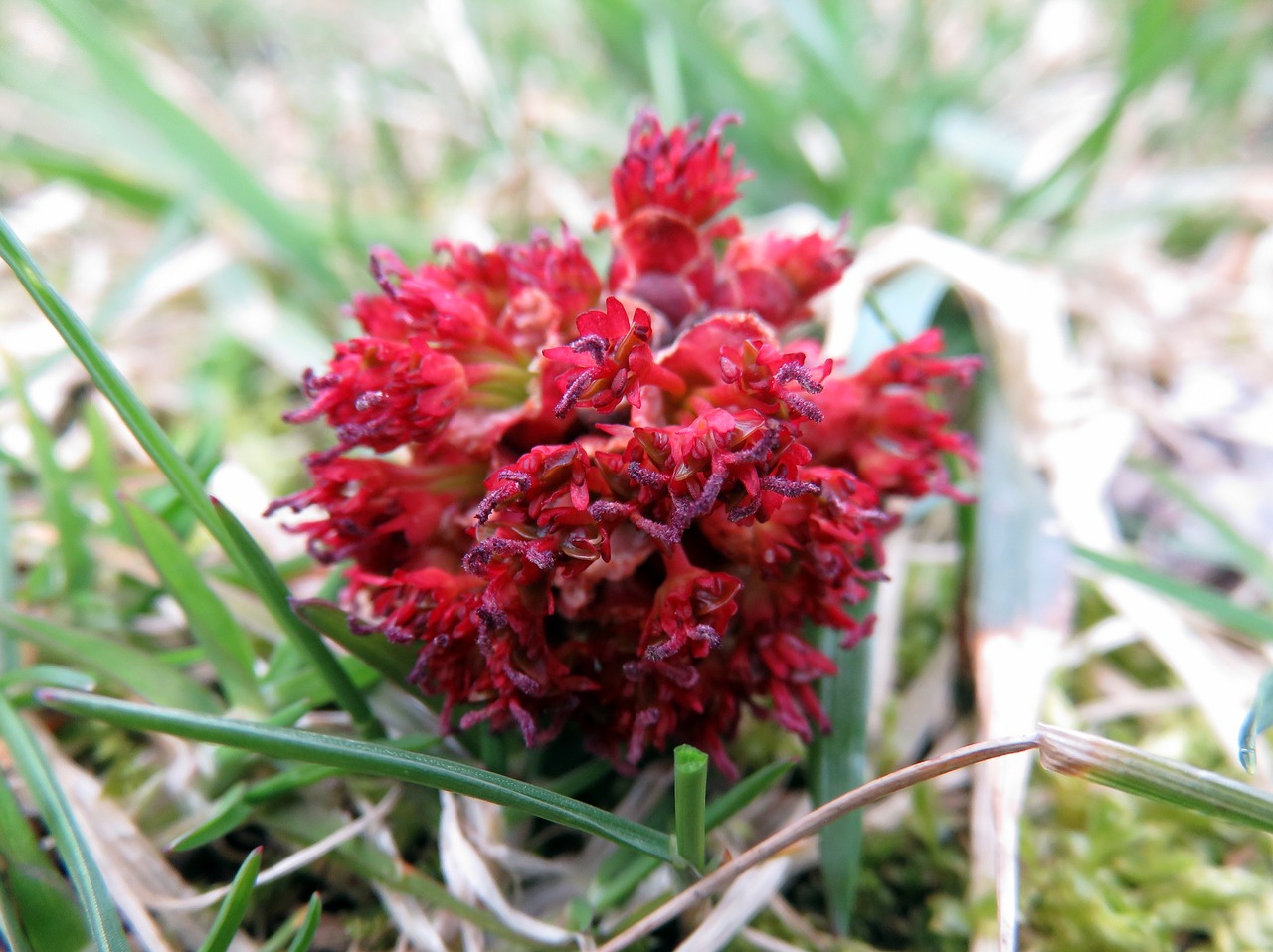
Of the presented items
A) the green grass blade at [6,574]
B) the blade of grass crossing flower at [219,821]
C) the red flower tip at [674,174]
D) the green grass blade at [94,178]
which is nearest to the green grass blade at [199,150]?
the green grass blade at [94,178]

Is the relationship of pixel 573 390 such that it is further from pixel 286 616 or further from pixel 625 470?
pixel 286 616

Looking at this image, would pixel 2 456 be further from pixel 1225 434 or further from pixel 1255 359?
pixel 1255 359

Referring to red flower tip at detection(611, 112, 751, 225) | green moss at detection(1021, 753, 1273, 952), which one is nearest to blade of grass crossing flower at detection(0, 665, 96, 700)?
red flower tip at detection(611, 112, 751, 225)

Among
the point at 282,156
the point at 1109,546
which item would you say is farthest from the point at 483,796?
the point at 282,156

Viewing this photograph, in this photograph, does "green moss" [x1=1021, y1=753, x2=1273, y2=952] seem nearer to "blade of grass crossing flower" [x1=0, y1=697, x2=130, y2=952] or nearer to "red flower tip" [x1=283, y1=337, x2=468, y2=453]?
"red flower tip" [x1=283, y1=337, x2=468, y2=453]

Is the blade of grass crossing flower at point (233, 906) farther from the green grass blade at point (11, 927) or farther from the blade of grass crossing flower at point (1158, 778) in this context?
the blade of grass crossing flower at point (1158, 778)
